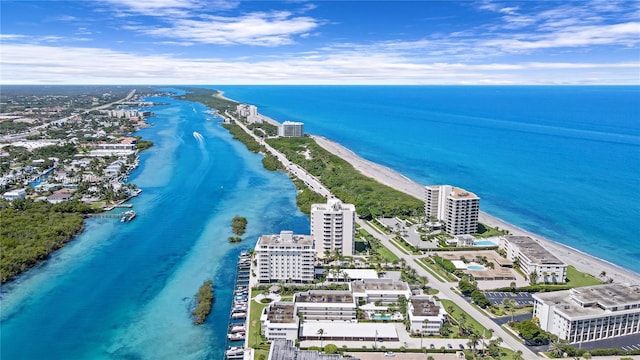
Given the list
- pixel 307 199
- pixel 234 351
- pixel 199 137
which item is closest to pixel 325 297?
pixel 234 351

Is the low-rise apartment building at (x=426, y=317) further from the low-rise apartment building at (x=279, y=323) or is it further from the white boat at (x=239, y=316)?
the white boat at (x=239, y=316)

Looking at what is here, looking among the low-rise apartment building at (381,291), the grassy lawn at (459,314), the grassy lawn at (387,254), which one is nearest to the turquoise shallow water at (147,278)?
the grassy lawn at (387,254)

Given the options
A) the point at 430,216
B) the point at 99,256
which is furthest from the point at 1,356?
the point at 430,216

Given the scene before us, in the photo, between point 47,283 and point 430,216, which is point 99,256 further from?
point 430,216

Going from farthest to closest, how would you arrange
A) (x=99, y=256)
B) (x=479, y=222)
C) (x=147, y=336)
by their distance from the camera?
(x=479, y=222) → (x=99, y=256) → (x=147, y=336)

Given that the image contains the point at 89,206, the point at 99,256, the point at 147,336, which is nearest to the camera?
the point at 147,336

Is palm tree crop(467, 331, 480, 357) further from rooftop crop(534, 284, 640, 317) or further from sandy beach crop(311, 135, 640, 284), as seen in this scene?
sandy beach crop(311, 135, 640, 284)

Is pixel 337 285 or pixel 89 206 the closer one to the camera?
pixel 337 285
